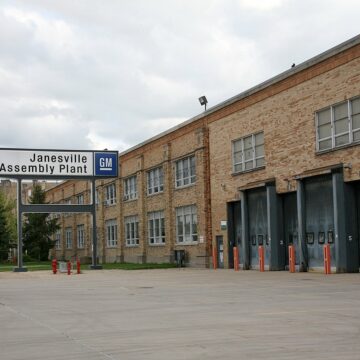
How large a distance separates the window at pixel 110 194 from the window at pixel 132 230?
4634 mm

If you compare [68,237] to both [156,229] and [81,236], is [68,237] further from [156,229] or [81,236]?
[156,229]

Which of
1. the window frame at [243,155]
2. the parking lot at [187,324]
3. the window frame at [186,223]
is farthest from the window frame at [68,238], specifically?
the parking lot at [187,324]

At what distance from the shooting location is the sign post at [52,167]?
42.1 meters

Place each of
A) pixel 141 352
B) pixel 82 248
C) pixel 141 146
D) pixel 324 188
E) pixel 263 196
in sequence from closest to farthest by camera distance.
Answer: pixel 141 352, pixel 324 188, pixel 263 196, pixel 141 146, pixel 82 248

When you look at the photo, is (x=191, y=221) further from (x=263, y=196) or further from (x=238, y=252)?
(x=263, y=196)

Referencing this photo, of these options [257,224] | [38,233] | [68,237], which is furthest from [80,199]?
[257,224]

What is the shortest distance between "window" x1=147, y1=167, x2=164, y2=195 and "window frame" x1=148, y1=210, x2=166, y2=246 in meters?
1.66

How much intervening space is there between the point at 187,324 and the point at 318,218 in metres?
18.7

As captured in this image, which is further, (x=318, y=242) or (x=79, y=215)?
(x=79, y=215)

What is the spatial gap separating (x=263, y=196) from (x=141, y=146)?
64.3ft

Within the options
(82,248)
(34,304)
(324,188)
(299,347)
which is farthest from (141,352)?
(82,248)

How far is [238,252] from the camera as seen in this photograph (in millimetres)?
38438

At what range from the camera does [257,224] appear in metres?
36.1

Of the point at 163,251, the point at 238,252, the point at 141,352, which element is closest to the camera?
the point at 141,352
